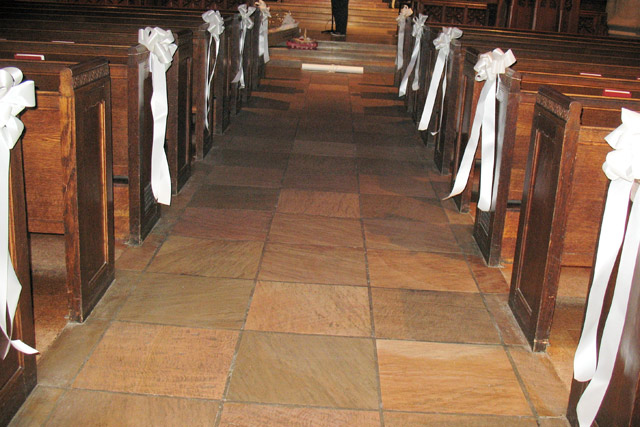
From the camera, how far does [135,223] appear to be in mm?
3574

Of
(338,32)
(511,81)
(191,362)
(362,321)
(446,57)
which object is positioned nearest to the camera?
(191,362)

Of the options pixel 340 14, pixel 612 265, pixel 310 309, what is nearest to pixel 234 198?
pixel 310 309

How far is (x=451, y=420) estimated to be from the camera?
89.5 inches

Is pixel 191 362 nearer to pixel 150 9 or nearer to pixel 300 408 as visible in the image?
pixel 300 408

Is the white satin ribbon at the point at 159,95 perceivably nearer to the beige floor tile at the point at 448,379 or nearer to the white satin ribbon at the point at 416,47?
the beige floor tile at the point at 448,379

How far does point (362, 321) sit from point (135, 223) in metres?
1.39

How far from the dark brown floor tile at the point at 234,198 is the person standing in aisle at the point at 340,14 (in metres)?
7.09

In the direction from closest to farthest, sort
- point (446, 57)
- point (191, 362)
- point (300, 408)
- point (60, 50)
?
point (300, 408)
point (191, 362)
point (60, 50)
point (446, 57)

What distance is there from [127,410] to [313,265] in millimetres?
1394

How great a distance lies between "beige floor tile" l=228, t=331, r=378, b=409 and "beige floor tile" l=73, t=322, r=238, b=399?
2.9 inches

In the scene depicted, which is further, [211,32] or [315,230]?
[211,32]

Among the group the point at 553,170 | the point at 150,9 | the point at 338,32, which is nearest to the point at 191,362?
the point at 553,170

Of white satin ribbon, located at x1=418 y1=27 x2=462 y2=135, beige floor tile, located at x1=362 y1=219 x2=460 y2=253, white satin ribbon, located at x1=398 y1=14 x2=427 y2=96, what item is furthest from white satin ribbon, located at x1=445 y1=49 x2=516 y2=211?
white satin ribbon, located at x1=398 y1=14 x2=427 y2=96

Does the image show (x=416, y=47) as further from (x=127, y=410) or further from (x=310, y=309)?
(x=127, y=410)
